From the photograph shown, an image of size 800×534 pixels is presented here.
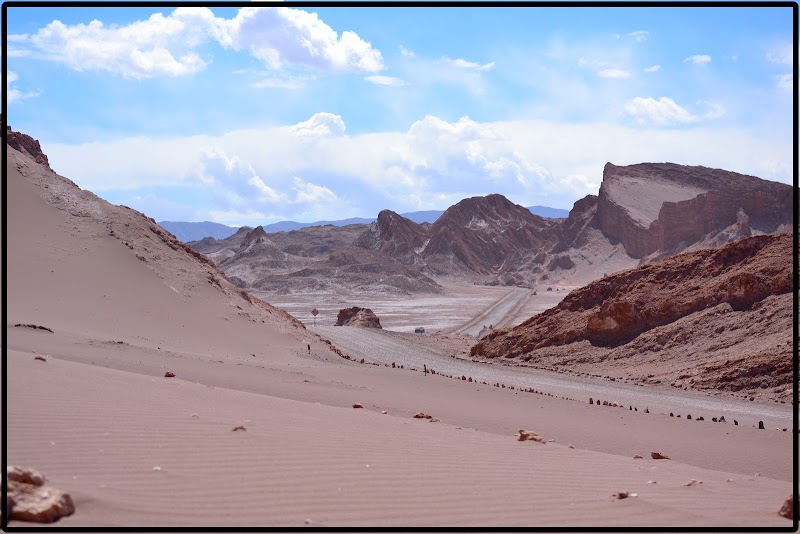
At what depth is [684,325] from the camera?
31609mm

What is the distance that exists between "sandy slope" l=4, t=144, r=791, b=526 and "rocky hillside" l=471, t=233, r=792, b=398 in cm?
860

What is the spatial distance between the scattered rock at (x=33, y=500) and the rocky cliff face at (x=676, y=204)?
326 ft

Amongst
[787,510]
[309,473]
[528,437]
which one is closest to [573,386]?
[528,437]

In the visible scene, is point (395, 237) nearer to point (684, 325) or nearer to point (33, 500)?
point (684, 325)

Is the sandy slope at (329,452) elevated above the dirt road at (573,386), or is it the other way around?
the sandy slope at (329,452)

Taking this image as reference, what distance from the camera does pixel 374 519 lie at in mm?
5836

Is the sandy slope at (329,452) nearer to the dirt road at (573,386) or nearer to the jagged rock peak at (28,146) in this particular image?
the dirt road at (573,386)

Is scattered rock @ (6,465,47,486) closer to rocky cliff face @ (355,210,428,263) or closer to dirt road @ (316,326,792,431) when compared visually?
dirt road @ (316,326,792,431)

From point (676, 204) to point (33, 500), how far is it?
105m

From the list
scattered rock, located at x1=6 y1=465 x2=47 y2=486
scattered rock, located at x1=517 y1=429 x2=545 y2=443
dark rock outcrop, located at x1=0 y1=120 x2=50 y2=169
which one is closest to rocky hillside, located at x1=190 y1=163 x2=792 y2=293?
dark rock outcrop, located at x1=0 y1=120 x2=50 y2=169

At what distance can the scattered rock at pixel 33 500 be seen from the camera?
506 centimetres

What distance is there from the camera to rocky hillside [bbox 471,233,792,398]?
85.8 ft

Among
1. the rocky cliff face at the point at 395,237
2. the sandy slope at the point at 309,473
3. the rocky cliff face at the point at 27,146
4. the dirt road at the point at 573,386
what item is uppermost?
the rocky cliff face at the point at 395,237

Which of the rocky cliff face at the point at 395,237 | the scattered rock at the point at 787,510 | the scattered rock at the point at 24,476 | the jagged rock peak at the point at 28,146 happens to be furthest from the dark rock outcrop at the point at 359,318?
the rocky cliff face at the point at 395,237
